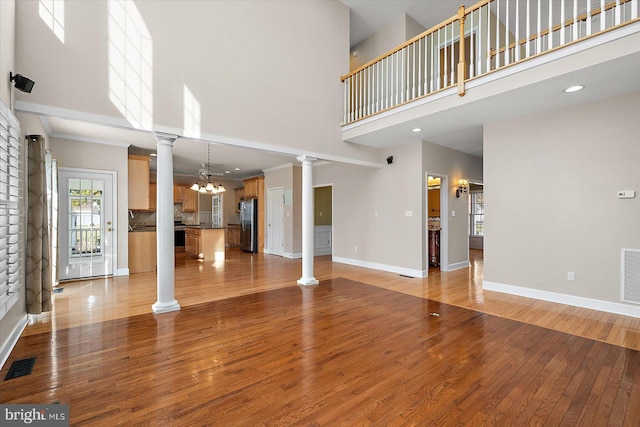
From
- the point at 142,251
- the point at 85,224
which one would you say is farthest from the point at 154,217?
the point at 85,224

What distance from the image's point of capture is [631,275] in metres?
3.66

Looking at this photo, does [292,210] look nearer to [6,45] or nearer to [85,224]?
[85,224]

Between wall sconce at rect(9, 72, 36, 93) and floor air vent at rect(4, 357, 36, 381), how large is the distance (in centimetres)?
243

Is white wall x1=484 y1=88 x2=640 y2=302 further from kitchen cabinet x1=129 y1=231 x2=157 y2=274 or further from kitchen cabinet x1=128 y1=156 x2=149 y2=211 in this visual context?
kitchen cabinet x1=128 y1=156 x2=149 y2=211

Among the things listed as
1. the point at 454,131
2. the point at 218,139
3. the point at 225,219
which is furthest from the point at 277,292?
the point at 225,219

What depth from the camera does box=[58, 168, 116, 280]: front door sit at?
5.52 m

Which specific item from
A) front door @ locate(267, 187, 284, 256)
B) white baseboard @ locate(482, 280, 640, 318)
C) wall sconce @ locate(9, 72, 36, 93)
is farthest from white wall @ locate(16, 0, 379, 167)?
front door @ locate(267, 187, 284, 256)

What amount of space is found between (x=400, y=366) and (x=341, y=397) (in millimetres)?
672

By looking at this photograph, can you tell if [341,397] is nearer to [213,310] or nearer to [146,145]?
[213,310]

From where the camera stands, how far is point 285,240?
29.0 ft

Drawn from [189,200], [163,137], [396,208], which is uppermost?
[163,137]

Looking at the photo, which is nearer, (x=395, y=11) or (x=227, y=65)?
(x=227, y=65)

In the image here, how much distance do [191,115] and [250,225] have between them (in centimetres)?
609

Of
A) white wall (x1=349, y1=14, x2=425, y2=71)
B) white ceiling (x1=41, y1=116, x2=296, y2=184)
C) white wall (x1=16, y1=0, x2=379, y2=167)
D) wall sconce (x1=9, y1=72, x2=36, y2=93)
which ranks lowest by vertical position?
wall sconce (x1=9, y1=72, x2=36, y2=93)
